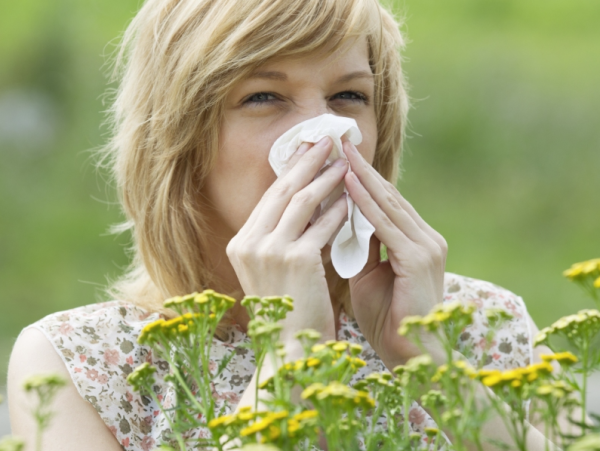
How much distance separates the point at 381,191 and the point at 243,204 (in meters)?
0.35

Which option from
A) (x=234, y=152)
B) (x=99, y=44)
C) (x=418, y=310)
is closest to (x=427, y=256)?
(x=418, y=310)

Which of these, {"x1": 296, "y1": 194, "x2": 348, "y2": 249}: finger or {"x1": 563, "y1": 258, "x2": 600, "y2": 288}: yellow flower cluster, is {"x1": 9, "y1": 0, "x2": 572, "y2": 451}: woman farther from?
{"x1": 563, "y1": 258, "x2": 600, "y2": 288}: yellow flower cluster

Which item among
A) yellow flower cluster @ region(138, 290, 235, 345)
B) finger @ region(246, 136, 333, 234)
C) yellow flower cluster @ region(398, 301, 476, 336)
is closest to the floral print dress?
finger @ region(246, 136, 333, 234)

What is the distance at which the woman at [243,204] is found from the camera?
1529mm

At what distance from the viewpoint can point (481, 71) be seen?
21.0 ft

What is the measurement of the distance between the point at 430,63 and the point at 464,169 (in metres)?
1.04

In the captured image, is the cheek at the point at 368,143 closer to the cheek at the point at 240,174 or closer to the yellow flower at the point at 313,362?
the cheek at the point at 240,174

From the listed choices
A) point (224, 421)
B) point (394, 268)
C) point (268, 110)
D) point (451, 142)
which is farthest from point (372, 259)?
point (451, 142)

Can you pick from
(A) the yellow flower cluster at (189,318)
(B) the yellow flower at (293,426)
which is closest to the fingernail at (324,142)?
(A) the yellow flower cluster at (189,318)

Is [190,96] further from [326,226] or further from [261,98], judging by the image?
[326,226]

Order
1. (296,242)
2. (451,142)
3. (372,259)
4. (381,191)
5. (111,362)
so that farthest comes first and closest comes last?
(451,142) → (111,362) → (372,259) → (381,191) → (296,242)

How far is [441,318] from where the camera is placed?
71cm

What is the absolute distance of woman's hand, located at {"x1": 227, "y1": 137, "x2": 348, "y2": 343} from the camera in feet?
4.50

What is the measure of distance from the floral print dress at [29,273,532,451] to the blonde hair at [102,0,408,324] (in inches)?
5.5
